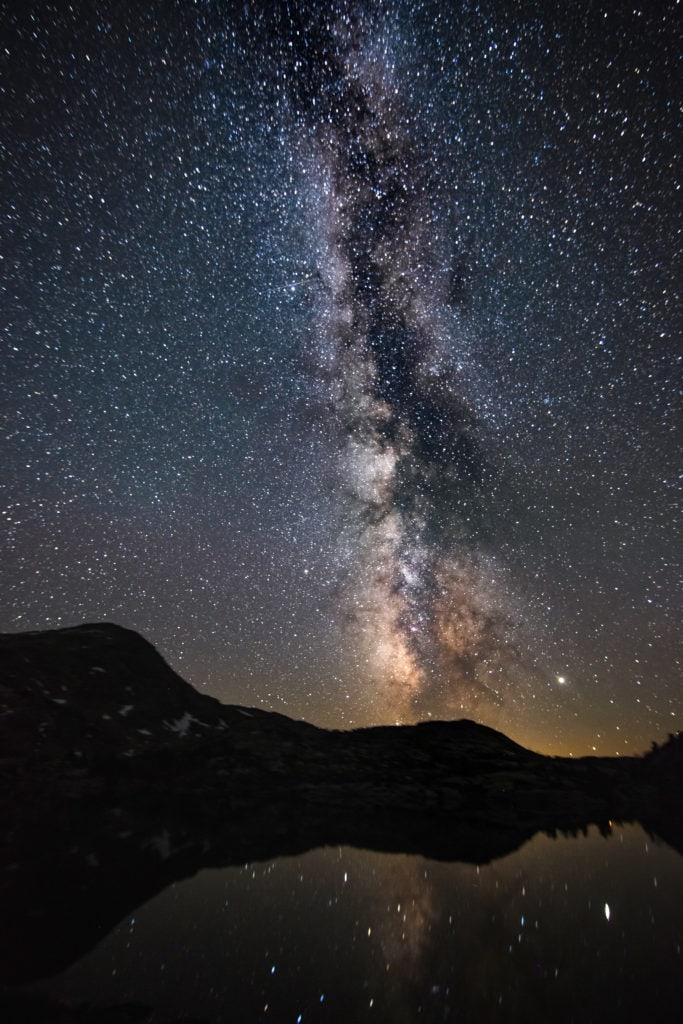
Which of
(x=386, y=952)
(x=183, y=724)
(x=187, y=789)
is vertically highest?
(x=183, y=724)

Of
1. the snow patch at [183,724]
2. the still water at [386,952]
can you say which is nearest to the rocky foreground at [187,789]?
the snow patch at [183,724]

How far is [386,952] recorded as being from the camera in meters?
11.5

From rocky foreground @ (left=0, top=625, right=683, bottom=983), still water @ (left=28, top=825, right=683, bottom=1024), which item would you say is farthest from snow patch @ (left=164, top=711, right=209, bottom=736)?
still water @ (left=28, top=825, right=683, bottom=1024)

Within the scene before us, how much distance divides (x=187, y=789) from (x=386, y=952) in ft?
177

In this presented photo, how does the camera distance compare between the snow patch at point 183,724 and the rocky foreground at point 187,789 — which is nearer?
the rocky foreground at point 187,789

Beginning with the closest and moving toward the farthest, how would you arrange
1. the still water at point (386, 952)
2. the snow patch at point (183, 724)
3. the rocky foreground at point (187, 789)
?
1. the still water at point (386, 952)
2. the rocky foreground at point (187, 789)
3. the snow patch at point (183, 724)

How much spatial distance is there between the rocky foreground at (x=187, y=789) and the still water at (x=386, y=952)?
1.71 m

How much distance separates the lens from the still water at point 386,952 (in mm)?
8555

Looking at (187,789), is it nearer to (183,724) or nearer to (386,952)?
(183,724)

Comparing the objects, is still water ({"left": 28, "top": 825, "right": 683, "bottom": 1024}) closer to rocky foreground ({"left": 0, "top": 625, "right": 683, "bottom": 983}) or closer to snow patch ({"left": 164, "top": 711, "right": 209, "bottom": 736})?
rocky foreground ({"left": 0, "top": 625, "right": 683, "bottom": 983})

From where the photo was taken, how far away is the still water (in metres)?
8.55

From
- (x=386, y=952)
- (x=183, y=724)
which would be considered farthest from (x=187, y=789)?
(x=386, y=952)

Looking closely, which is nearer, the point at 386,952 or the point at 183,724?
the point at 386,952

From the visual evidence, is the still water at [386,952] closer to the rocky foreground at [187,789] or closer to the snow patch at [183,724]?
the rocky foreground at [187,789]
